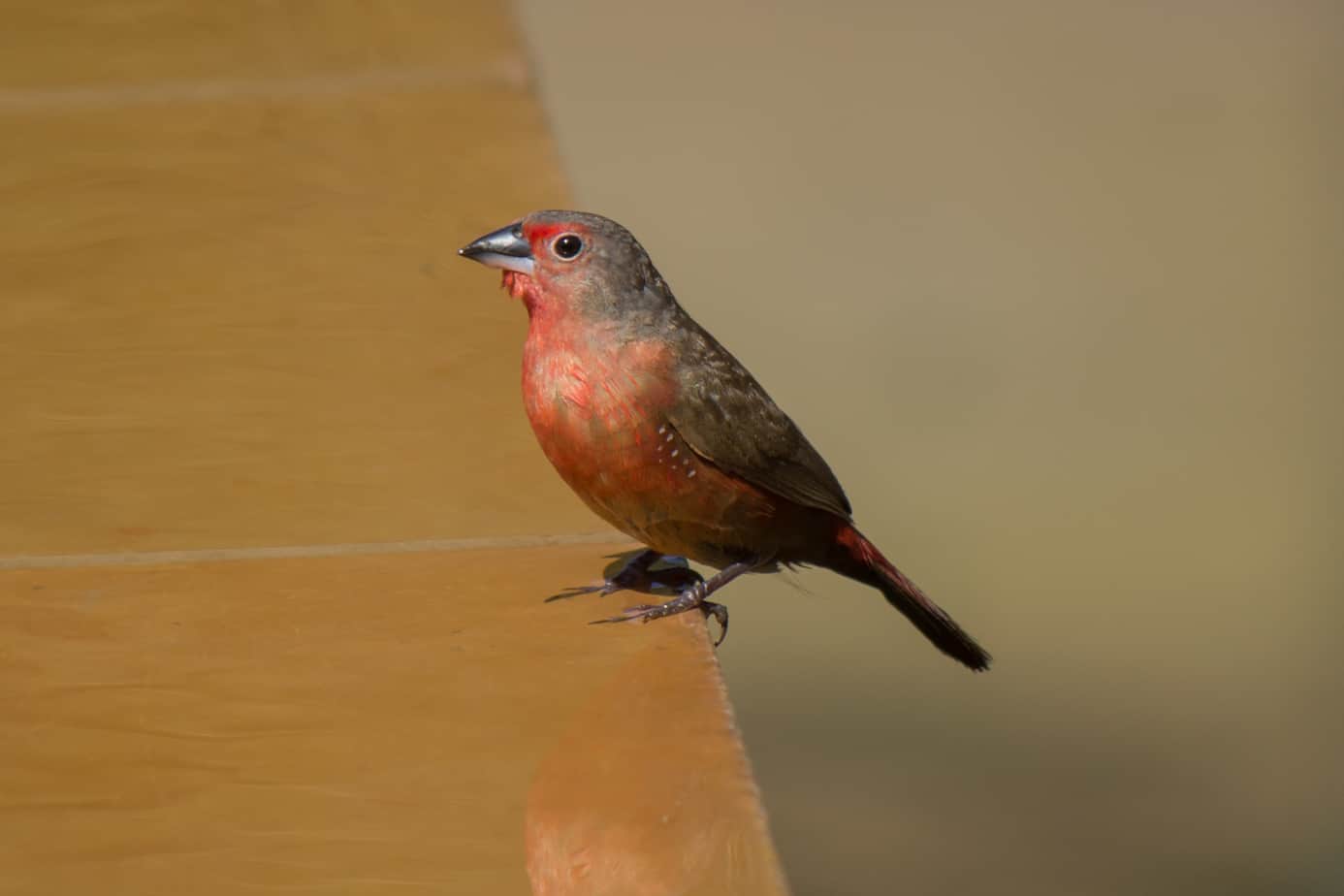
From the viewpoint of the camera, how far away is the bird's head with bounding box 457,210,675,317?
3406 millimetres

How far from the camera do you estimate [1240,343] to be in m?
8.83

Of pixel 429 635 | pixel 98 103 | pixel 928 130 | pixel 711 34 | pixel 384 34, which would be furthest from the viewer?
pixel 711 34

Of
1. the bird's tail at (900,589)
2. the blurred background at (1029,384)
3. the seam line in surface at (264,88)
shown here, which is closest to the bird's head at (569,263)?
the bird's tail at (900,589)

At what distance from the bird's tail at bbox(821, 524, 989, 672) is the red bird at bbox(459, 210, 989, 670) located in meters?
0.06

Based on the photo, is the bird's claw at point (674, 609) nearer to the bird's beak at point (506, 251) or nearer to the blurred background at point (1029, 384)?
the bird's beak at point (506, 251)

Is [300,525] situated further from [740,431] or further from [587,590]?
[740,431]

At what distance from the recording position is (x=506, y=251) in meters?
3.48

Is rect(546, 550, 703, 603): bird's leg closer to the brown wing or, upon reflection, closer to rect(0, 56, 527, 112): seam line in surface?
the brown wing

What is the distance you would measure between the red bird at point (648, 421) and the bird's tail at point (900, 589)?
0.06 meters

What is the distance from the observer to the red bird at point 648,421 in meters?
3.26

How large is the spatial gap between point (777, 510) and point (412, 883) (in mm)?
1248

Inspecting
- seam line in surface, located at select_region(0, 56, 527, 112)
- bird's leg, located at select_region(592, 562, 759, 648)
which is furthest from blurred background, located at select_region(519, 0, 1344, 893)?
bird's leg, located at select_region(592, 562, 759, 648)

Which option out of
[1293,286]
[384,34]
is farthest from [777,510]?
[1293,286]

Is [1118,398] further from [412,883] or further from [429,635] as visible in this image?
[412,883]
